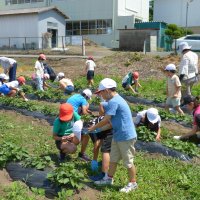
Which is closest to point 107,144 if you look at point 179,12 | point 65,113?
point 65,113

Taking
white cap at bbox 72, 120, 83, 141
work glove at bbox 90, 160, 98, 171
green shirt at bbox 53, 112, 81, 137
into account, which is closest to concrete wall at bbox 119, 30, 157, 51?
green shirt at bbox 53, 112, 81, 137

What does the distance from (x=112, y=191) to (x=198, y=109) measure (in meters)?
2.82

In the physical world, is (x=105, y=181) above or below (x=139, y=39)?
below

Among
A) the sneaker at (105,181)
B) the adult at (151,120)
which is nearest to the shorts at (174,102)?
the adult at (151,120)

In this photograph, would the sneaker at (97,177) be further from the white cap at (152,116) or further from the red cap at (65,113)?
the white cap at (152,116)

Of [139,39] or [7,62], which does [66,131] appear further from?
[139,39]

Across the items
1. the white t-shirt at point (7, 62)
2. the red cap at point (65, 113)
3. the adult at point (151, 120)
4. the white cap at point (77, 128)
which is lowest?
the adult at point (151, 120)

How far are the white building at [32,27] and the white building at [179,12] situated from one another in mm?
13457

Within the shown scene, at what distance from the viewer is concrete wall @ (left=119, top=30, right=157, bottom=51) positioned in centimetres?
3008

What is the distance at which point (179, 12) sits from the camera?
4338cm

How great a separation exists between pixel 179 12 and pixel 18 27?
753 inches

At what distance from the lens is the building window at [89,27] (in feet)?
123

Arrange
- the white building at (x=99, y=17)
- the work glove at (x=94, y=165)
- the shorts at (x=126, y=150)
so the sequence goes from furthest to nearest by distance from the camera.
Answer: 1. the white building at (x=99, y=17)
2. the work glove at (x=94, y=165)
3. the shorts at (x=126, y=150)

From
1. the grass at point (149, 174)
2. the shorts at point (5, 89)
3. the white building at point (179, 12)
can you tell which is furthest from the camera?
the white building at point (179, 12)
